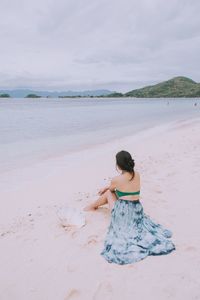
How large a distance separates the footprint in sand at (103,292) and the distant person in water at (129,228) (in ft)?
1.88

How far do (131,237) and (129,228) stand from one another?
0.19m

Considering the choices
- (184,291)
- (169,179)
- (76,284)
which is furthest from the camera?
(169,179)

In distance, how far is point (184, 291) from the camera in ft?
12.9

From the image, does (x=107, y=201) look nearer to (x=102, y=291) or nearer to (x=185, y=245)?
(x=185, y=245)

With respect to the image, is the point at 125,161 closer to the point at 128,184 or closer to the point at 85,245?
the point at 128,184

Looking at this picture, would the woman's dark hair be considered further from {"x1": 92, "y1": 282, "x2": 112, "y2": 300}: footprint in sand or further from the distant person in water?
{"x1": 92, "y1": 282, "x2": 112, "y2": 300}: footprint in sand

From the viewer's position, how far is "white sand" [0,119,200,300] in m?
4.11

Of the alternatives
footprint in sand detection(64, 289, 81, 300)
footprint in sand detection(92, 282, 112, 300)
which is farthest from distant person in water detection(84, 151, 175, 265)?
footprint in sand detection(64, 289, 81, 300)

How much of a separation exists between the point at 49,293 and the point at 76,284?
36 cm

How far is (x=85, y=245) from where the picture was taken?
5.16m

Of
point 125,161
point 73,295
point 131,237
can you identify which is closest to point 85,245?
point 131,237

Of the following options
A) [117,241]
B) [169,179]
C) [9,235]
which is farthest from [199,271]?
[169,179]

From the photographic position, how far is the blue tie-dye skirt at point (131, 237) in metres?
4.77

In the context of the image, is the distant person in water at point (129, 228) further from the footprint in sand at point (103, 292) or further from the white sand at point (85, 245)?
the footprint in sand at point (103, 292)
